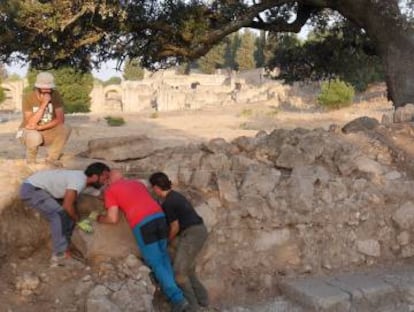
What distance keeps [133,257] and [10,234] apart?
1257 millimetres

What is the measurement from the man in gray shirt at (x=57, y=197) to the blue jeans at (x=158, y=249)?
70 centimetres

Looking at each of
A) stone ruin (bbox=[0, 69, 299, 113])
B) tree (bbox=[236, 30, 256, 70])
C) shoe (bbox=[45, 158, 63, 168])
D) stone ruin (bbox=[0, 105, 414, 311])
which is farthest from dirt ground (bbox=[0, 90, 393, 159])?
tree (bbox=[236, 30, 256, 70])

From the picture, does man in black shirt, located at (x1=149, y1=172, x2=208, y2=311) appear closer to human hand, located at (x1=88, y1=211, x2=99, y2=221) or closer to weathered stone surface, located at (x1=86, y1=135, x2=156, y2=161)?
human hand, located at (x1=88, y1=211, x2=99, y2=221)

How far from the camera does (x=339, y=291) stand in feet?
17.3

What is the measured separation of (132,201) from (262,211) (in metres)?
1.65

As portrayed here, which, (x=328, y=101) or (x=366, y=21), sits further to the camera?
(x=328, y=101)

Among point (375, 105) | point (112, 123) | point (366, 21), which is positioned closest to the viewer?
point (366, 21)

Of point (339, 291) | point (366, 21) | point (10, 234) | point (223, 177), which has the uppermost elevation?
point (366, 21)

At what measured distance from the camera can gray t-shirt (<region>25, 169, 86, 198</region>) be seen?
16.8 ft

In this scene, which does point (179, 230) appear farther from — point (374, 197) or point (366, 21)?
point (366, 21)

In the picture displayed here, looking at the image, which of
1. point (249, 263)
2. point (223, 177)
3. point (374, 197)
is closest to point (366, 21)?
point (374, 197)

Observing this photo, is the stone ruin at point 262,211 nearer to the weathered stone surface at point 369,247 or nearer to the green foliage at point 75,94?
the weathered stone surface at point 369,247

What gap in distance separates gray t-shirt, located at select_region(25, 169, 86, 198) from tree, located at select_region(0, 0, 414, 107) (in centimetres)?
254

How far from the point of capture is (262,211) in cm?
596
